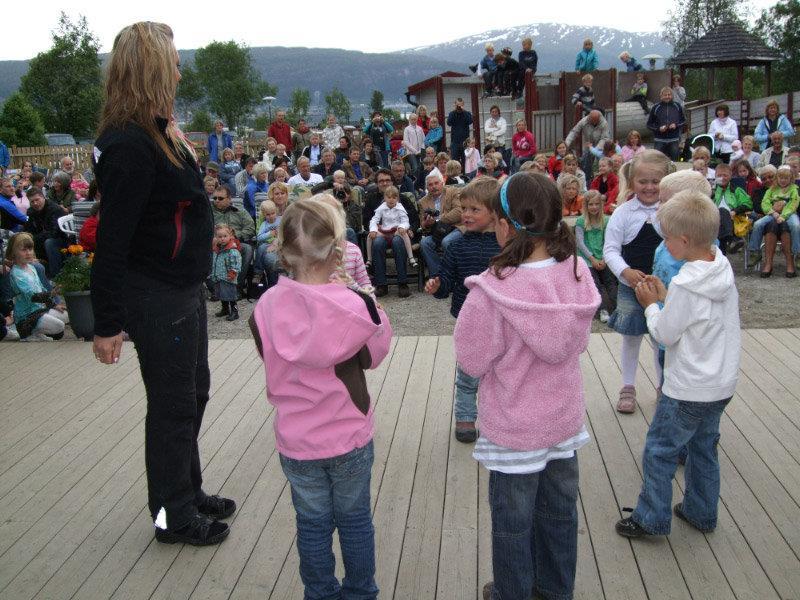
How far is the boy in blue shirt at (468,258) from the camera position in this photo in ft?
10.6

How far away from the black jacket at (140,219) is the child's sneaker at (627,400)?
7.74 feet

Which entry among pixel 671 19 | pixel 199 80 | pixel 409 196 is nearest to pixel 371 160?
pixel 409 196

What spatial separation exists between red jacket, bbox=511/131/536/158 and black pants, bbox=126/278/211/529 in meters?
10.8

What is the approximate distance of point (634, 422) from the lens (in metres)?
3.81

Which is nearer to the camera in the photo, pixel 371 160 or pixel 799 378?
pixel 799 378

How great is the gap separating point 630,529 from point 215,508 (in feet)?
5.23

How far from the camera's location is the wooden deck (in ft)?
8.47

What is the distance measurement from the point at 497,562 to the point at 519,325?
0.72 m

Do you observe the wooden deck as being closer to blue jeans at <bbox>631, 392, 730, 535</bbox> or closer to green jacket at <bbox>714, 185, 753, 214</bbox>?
blue jeans at <bbox>631, 392, 730, 535</bbox>

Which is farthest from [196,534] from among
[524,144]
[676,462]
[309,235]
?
[524,144]

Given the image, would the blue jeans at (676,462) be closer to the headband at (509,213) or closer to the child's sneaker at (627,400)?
the headband at (509,213)

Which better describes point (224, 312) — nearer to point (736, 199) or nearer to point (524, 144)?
point (736, 199)

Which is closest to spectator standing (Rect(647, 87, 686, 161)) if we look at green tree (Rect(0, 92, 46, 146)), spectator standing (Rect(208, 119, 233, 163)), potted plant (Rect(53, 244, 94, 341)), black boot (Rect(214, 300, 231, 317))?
spectator standing (Rect(208, 119, 233, 163))

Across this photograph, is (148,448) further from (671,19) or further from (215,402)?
(671,19)
